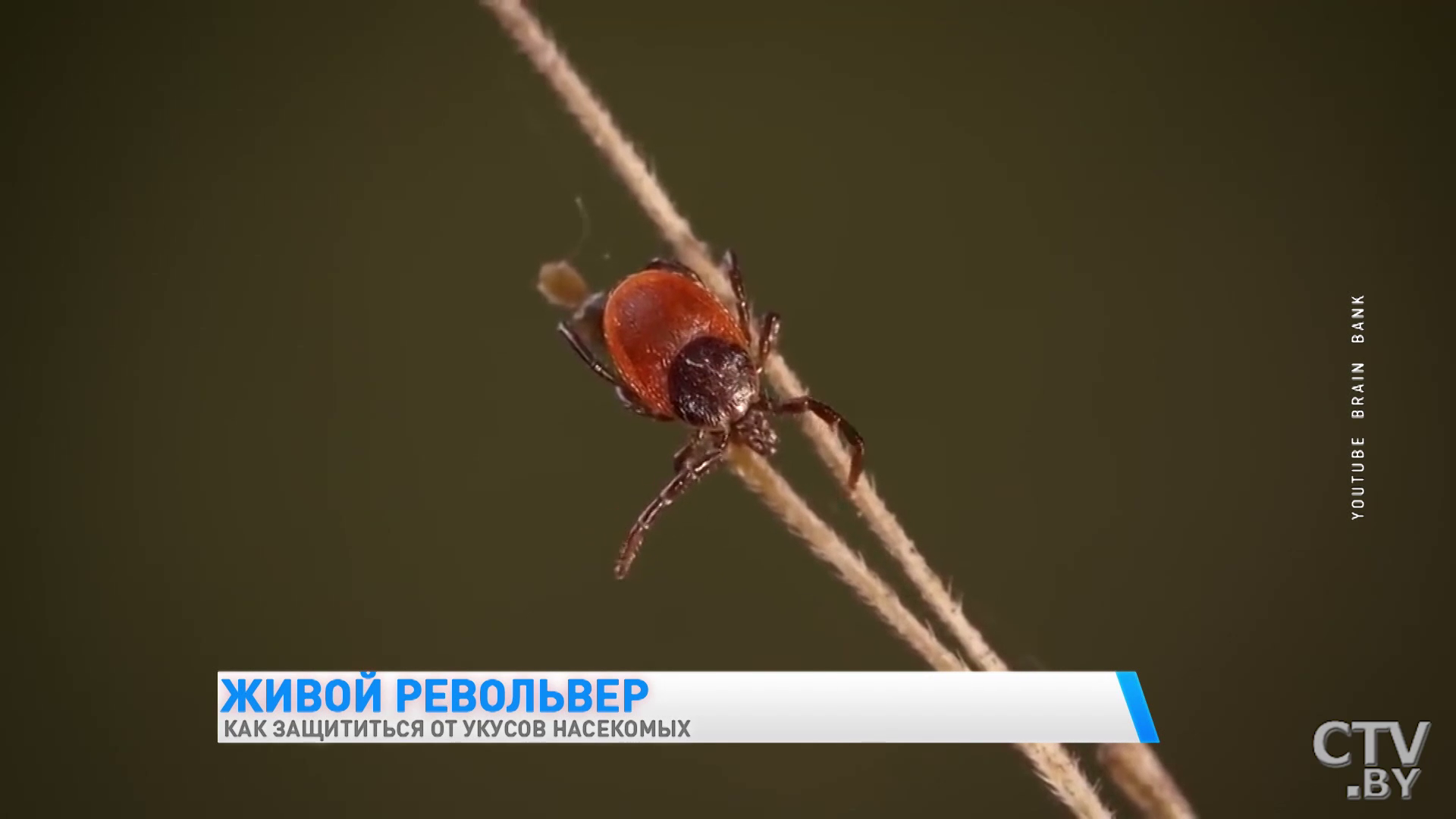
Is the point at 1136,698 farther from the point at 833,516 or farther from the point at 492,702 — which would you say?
the point at 492,702

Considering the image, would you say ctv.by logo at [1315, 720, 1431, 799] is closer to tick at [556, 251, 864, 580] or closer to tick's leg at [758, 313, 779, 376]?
tick at [556, 251, 864, 580]

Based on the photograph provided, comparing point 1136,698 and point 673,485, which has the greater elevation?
point 673,485

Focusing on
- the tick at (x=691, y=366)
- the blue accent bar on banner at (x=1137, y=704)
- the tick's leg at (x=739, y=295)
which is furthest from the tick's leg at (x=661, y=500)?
the blue accent bar on banner at (x=1137, y=704)

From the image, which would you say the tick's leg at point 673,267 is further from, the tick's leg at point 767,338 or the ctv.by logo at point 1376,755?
the ctv.by logo at point 1376,755

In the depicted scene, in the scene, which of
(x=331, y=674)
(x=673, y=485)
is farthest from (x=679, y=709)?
(x=331, y=674)

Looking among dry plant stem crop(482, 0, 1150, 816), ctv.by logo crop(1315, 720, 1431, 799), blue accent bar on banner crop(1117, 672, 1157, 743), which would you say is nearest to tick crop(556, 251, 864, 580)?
dry plant stem crop(482, 0, 1150, 816)

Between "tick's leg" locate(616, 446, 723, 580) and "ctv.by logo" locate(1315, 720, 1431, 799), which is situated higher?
"tick's leg" locate(616, 446, 723, 580)

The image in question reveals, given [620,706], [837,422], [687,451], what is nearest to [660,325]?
[687,451]

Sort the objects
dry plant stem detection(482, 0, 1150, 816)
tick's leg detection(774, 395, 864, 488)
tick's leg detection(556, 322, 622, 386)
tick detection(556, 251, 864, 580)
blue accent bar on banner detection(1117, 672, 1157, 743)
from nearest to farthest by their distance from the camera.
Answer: dry plant stem detection(482, 0, 1150, 816) → tick's leg detection(774, 395, 864, 488) → tick detection(556, 251, 864, 580) → tick's leg detection(556, 322, 622, 386) → blue accent bar on banner detection(1117, 672, 1157, 743)
